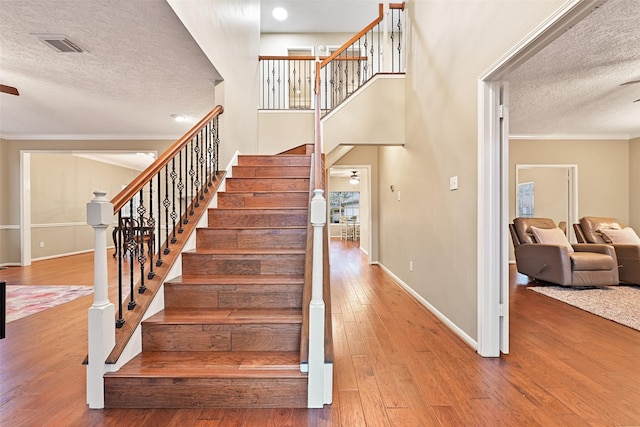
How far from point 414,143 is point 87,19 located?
3268 mm

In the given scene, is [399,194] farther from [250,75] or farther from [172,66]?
[172,66]

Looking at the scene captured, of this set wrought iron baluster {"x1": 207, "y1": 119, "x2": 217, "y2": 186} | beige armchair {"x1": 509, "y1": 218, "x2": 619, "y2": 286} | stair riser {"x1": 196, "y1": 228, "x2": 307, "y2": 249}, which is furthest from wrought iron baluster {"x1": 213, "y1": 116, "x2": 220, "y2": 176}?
beige armchair {"x1": 509, "y1": 218, "x2": 619, "y2": 286}

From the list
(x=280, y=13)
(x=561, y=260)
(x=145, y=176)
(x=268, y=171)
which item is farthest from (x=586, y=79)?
Answer: (x=280, y=13)

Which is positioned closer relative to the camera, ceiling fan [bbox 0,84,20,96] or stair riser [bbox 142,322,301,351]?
stair riser [bbox 142,322,301,351]

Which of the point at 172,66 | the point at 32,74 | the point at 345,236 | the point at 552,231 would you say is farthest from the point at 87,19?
the point at 345,236

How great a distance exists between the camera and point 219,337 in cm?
191

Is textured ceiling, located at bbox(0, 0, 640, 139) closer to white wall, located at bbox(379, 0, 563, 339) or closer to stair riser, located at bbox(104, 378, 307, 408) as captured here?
white wall, located at bbox(379, 0, 563, 339)

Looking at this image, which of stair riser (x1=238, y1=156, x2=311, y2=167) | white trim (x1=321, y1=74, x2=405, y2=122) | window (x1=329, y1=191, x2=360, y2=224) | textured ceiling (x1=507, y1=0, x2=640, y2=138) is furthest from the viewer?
window (x1=329, y1=191, x2=360, y2=224)

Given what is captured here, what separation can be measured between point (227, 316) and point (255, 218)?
1.13 m

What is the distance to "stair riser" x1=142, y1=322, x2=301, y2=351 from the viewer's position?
1.90m

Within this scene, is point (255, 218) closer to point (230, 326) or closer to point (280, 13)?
point (230, 326)

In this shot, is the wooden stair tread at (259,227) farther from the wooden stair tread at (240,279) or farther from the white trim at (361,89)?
the white trim at (361,89)

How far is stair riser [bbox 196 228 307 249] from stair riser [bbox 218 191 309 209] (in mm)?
568

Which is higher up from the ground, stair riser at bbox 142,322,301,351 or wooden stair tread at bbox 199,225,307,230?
wooden stair tread at bbox 199,225,307,230
